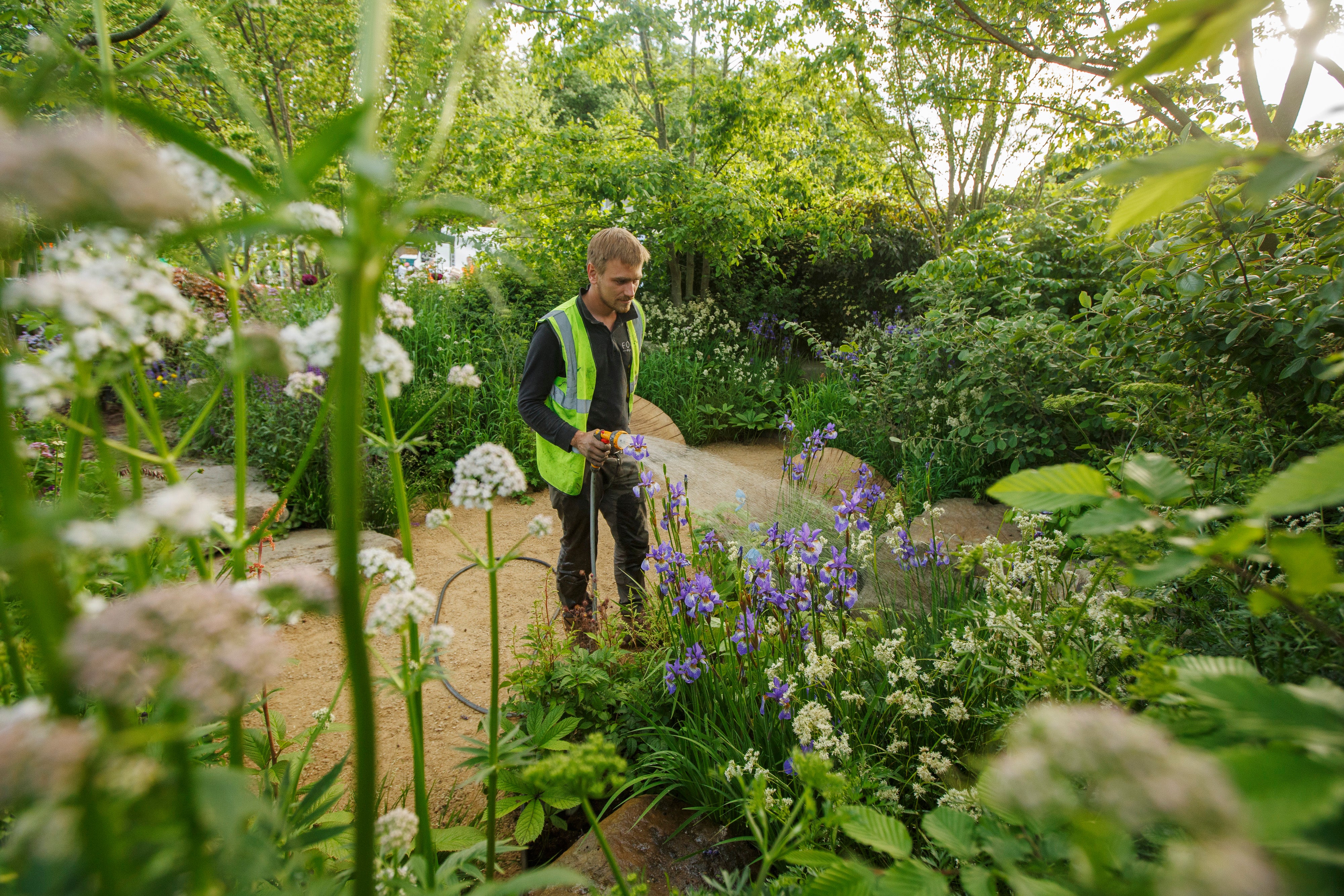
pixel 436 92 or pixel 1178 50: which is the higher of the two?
pixel 436 92

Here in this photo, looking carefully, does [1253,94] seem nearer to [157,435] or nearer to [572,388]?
[572,388]

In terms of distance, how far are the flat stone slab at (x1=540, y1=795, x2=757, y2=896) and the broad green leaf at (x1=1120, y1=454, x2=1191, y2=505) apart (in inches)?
60.2

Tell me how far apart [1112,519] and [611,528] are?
318 cm

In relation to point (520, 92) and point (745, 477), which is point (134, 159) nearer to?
point (745, 477)

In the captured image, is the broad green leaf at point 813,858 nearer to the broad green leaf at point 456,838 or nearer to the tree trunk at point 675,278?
the broad green leaf at point 456,838

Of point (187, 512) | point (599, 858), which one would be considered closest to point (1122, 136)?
point (599, 858)

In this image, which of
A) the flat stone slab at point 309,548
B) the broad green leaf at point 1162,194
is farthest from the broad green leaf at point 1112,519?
the flat stone slab at point 309,548

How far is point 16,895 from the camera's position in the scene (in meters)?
0.39

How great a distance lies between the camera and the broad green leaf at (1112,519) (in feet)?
1.82

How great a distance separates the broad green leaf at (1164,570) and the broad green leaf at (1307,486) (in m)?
0.06

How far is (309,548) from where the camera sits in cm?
431

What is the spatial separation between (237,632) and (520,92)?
58.7 feet

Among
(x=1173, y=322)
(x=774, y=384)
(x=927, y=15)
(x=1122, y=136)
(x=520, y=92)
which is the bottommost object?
(x=774, y=384)

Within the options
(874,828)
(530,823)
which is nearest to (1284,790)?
(874,828)
